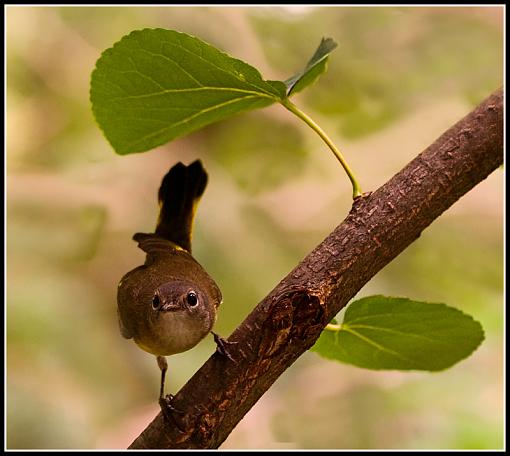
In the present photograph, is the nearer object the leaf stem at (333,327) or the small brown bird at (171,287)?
the leaf stem at (333,327)

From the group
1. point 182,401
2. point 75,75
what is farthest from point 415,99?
point 182,401

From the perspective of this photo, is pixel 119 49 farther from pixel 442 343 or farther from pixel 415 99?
pixel 415 99

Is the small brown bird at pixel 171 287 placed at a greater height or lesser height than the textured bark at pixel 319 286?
greater

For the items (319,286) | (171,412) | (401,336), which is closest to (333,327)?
(401,336)

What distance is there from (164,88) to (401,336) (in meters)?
0.69

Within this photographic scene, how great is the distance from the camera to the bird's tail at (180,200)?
1.71 m

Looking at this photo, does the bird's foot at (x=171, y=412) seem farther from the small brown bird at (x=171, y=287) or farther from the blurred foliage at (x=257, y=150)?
the blurred foliage at (x=257, y=150)

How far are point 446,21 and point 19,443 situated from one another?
233 centimetres

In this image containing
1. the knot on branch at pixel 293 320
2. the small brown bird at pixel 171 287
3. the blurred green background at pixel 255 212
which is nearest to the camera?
the knot on branch at pixel 293 320

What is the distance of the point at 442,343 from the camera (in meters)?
1.41

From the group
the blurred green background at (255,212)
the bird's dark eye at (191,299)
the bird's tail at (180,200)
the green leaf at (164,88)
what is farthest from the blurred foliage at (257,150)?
the green leaf at (164,88)

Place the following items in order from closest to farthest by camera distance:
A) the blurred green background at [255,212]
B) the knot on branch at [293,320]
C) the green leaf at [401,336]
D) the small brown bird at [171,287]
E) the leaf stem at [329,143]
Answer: the knot on branch at [293,320] → the leaf stem at [329,143] → the green leaf at [401,336] → the small brown bird at [171,287] → the blurred green background at [255,212]

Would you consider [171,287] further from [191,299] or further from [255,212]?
[255,212]

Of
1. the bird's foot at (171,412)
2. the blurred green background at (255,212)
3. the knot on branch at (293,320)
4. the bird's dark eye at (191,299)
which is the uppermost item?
the blurred green background at (255,212)
